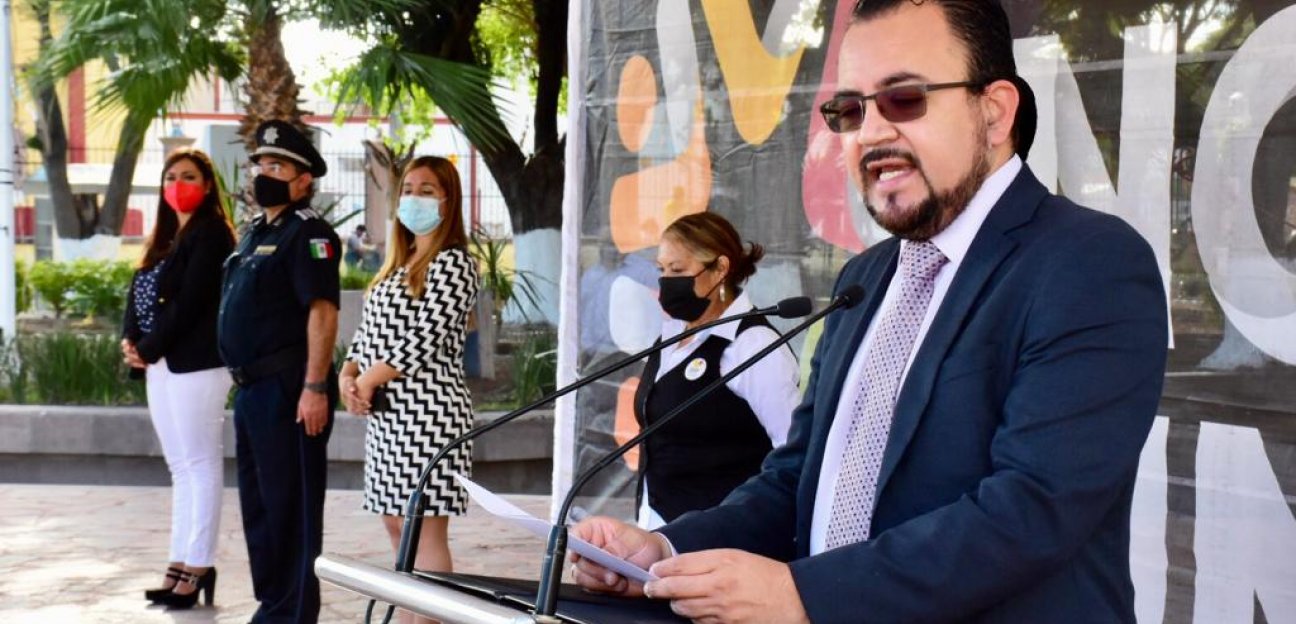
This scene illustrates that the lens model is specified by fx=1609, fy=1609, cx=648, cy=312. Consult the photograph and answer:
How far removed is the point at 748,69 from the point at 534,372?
18.8 ft

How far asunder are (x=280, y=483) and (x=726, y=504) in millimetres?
3938

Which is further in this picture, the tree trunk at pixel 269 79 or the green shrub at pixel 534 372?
the green shrub at pixel 534 372

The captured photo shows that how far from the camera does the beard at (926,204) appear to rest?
84.4 inches

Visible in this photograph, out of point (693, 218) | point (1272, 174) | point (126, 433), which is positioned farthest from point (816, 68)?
point (126, 433)

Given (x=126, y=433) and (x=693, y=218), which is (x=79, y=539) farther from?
(x=693, y=218)

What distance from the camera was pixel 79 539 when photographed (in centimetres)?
821

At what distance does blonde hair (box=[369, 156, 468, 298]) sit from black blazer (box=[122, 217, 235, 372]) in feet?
3.30

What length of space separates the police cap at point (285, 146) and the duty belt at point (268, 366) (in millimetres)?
749

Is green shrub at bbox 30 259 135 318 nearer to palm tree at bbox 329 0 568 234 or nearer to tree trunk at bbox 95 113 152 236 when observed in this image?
tree trunk at bbox 95 113 152 236

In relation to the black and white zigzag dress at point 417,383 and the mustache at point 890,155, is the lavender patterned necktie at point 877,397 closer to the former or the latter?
the mustache at point 890,155

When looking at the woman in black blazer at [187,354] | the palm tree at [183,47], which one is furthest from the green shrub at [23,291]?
the woman in black blazer at [187,354]

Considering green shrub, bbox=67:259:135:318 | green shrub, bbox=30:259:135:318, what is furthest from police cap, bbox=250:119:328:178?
green shrub, bbox=30:259:135:318

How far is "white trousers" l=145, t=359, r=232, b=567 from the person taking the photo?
6.57 meters

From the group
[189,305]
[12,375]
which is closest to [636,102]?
[189,305]
